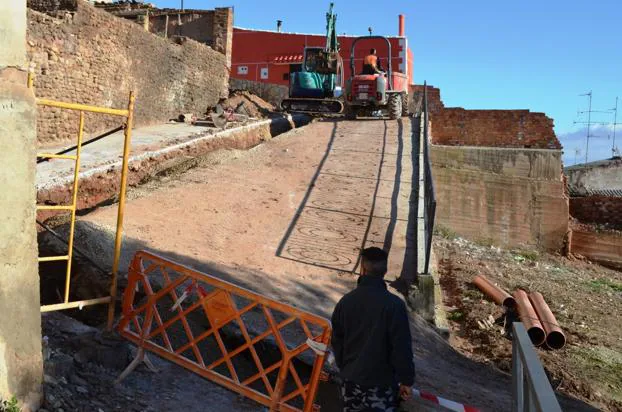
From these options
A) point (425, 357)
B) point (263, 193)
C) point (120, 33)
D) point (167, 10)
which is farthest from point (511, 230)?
point (167, 10)

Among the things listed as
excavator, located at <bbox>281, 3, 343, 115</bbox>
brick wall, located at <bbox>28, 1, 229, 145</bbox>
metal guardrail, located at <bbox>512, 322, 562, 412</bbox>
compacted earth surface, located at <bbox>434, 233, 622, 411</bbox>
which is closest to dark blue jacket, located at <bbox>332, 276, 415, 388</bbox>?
metal guardrail, located at <bbox>512, 322, 562, 412</bbox>

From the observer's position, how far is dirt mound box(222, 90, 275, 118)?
20878 millimetres

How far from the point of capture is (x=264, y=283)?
762 cm

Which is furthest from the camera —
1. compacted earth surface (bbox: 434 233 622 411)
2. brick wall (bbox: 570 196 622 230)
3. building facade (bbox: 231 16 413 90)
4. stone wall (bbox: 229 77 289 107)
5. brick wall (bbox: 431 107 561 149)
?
building facade (bbox: 231 16 413 90)

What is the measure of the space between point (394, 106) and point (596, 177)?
858 centimetres

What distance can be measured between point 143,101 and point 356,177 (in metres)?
7.40

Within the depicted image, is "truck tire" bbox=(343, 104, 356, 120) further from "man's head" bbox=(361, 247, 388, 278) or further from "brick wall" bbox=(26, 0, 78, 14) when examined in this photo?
"man's head" bbox=(361, 247, 388, 278)

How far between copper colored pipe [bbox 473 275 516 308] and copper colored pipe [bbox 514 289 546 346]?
0.15 m

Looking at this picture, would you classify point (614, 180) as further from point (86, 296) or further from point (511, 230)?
point (86, 296)

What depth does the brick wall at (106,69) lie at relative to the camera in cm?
1302

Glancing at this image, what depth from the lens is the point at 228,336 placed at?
5.66 metres

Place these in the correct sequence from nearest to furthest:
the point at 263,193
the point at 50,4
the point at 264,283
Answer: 1. the point at 264,283
2. the point at 263,193
3. the point at 50,4

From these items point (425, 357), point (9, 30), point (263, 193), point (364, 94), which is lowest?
point (425, 357)

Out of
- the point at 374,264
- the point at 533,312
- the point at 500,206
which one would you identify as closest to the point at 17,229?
the point at 374,264
